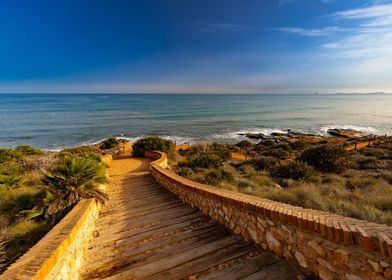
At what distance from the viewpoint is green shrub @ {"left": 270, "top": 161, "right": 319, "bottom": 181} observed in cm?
880

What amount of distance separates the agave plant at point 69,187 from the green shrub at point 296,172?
7275 millimetres

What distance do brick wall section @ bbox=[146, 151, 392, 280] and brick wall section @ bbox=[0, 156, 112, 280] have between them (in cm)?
254

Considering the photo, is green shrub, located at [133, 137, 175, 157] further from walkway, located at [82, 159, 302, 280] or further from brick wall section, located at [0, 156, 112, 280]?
brick wall section, located at [0, 156, 112, 280]

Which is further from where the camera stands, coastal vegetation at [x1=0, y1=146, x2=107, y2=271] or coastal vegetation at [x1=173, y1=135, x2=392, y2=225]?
coastal vegetation at [x1=173, y1=135, x2=392, y2=225]

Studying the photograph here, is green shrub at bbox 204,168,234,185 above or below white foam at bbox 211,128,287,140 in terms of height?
above

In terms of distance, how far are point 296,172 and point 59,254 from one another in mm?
8842

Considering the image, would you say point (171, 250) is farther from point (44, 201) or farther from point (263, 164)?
point (263, 164)

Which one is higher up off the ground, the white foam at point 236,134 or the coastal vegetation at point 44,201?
the coastal vegetation at point 44,201

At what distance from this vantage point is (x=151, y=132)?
1348 inches

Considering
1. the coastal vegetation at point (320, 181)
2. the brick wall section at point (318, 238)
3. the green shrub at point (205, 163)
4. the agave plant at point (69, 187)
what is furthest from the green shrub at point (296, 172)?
the agave plant at point (69, 187)

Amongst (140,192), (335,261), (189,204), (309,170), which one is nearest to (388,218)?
(335,261)

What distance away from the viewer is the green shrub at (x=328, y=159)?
1061 centimetres

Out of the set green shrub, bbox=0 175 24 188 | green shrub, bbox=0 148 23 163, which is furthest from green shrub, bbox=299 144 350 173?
green shrub, bbox=0 148 23 163

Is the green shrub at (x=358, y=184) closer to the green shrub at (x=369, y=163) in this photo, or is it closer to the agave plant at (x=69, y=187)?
the green shrub at (x=369, y=163)
